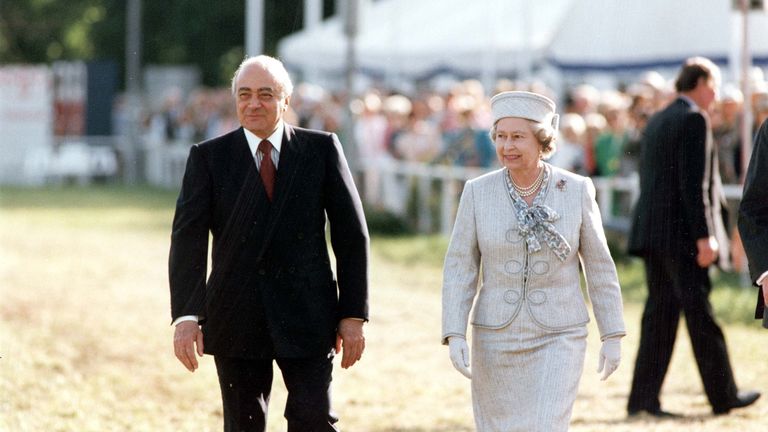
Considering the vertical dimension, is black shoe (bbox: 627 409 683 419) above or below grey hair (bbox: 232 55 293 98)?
below

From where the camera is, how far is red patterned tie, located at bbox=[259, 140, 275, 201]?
6.87 metres

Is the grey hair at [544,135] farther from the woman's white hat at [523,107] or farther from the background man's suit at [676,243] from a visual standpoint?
the background man's suit at [676,243]

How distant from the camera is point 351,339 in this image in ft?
22.5

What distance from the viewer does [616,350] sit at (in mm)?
6781

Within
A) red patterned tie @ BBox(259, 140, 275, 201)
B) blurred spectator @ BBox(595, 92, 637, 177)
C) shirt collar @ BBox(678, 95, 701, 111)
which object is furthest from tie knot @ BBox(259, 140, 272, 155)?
blurred spectator @ BBox(595, 92, 637, 177)

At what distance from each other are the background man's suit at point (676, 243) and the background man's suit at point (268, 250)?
3.24m

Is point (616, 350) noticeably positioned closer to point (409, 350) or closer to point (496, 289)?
point (496, 289)

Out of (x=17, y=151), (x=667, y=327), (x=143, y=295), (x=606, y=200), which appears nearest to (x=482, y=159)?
(x=606, y=200)

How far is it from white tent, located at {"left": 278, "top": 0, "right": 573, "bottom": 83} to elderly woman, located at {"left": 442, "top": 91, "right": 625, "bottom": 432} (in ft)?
60.4

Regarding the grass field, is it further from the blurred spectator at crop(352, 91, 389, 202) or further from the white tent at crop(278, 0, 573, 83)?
the white tent at crop(278, 0, 573, 83)

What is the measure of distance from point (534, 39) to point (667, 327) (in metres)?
17.2

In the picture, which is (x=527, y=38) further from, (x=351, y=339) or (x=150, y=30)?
(x=150, y=30)

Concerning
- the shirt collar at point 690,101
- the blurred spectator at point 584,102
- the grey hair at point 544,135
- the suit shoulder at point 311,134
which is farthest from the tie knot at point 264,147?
the blurred spectator at point 584,102

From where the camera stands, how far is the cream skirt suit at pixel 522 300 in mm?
6746
